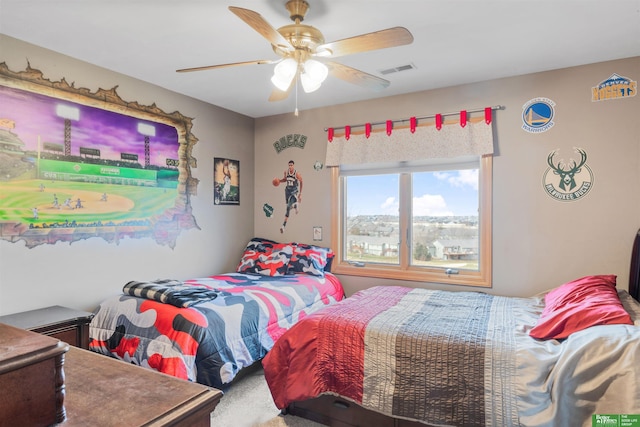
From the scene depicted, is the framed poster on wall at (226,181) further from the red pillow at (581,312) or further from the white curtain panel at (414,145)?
the red pillow at (581,312)

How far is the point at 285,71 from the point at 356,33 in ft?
2.25

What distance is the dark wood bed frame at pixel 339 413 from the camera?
203cm

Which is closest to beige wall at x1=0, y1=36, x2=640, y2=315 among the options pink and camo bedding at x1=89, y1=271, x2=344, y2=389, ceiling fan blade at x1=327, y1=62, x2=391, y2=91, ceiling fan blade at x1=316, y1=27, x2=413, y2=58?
pink and camo bedding at x1=89, y1=271, x2=344, y2=389

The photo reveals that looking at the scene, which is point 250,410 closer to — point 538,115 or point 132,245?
point 132,245

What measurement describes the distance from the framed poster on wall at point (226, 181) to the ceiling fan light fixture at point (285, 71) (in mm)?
2101

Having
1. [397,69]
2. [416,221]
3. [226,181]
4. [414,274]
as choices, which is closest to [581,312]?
[414,274]

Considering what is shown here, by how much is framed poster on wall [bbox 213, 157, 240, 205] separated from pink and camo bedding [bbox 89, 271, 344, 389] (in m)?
1.22

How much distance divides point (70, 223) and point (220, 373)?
5.29 feet

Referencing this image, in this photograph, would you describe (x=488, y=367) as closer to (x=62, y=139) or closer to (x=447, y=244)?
(x=447, y=244)

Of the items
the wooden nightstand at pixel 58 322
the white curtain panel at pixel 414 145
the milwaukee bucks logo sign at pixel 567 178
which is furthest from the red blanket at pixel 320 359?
the milwaukee bucks logo sign at pixel 567 178

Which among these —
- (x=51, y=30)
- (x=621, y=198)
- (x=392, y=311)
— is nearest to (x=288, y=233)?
(x=392, y=311)

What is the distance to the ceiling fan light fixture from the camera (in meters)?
2.04

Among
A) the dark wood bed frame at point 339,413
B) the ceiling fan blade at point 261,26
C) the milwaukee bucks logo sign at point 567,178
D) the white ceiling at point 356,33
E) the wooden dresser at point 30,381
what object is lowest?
the dark wood bed frame at point 339,413

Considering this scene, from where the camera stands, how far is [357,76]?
234cm
